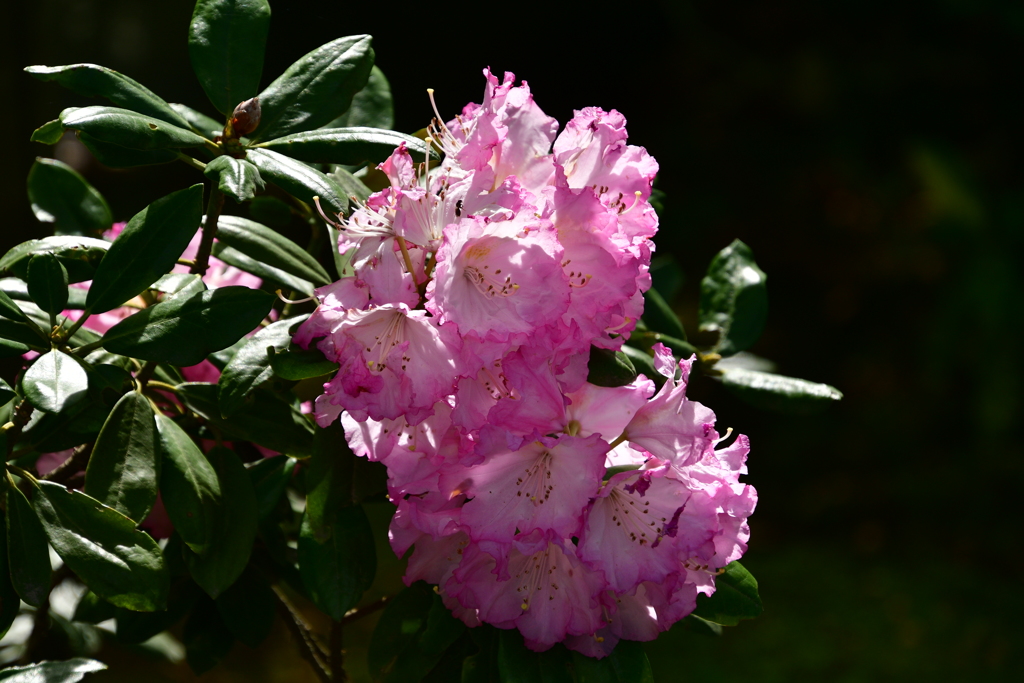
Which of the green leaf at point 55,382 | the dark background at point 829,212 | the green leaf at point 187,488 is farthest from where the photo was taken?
the dark background at point 829,212

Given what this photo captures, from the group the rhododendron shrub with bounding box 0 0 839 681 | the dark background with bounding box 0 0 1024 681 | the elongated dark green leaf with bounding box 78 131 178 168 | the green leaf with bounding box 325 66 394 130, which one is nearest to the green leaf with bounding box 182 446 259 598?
the rhododendron shrub with bounding box 0 0 839 681

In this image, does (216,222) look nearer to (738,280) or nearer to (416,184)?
(416,184)

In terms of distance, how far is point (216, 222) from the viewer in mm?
668

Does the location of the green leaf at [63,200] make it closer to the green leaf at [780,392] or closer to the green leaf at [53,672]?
the green leaf at [53,672]

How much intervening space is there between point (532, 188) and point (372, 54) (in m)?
0.21

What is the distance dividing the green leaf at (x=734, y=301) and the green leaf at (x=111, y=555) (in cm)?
55

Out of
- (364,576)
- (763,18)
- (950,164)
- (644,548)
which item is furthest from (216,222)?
(763,18)

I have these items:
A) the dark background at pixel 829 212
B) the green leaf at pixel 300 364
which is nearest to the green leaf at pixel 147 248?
the green leaf at pixel 300 364

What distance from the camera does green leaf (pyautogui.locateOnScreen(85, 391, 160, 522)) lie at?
23.4 inches

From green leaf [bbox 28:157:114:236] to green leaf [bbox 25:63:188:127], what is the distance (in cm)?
25

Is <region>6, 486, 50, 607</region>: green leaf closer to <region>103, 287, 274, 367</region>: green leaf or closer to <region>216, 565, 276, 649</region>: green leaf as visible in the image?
<region>103, 287, 274, 367</region>: green leaf

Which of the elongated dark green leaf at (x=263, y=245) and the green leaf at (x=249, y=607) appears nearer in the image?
the elongated dark green leaf at (x=263, y=245)

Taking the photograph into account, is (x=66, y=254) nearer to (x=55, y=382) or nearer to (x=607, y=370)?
(x=55, y=382)

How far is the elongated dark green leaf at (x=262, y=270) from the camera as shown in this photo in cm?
71
